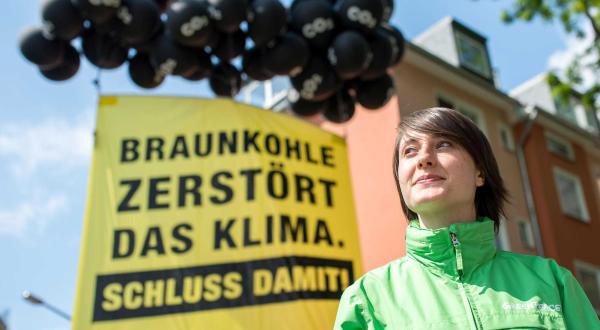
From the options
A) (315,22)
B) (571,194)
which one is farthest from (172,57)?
(571,194)

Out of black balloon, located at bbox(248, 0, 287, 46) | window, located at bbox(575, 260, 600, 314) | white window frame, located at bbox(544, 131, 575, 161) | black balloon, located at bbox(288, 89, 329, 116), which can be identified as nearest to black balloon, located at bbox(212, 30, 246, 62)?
black balloon, located at bbox(248, 0, 287, 46)

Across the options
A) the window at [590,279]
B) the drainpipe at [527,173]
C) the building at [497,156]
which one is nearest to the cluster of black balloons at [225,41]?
the building at [497,156]

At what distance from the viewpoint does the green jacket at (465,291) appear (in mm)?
1695

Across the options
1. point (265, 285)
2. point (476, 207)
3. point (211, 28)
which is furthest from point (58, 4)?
point (476, 207)

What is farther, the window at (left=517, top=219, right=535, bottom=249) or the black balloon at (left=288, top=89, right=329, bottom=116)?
the window at (left=517, top=219, right=535, bottom=249)

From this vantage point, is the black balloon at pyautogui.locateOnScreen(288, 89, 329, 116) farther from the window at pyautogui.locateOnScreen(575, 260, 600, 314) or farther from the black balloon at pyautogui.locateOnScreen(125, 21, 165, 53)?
the window at pyautogui.locateOnScreen(575, 260, 600, 314)

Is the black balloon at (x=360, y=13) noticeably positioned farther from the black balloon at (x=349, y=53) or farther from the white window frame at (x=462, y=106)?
the white window frame at (x=462, y=106)

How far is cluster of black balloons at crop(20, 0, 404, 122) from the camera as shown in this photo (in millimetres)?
5539

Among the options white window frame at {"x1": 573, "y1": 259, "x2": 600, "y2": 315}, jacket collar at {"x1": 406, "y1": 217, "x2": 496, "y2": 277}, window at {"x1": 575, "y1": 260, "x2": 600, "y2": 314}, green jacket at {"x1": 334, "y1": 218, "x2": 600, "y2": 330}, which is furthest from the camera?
window at {"x1": 575, "y1": 260, "x2": 600, "y2": 314}

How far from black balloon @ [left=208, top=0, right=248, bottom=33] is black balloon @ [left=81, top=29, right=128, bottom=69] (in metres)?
1.05

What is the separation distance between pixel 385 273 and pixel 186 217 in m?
3.81

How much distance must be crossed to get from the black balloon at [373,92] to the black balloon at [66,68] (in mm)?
2607

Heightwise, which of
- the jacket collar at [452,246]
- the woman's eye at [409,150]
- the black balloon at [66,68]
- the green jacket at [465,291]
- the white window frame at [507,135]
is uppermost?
the white window frame at [507,135]

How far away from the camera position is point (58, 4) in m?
5.53
